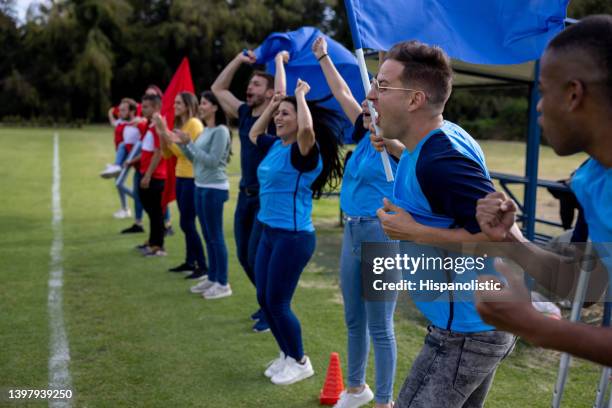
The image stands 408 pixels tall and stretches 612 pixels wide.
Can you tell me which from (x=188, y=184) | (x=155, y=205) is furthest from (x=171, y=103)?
(x=188, y=184)

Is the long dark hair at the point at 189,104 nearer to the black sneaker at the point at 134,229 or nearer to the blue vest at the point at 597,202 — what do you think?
the black sneaker at the point at 134,229

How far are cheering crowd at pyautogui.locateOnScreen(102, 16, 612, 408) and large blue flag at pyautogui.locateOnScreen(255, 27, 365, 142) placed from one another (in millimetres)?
521

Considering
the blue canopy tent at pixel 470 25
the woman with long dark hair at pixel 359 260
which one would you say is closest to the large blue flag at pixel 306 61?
the woman with long dark hair at pixel 359 260

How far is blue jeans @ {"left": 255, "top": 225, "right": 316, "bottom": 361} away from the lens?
433cm

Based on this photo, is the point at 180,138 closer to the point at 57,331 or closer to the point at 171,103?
the point at 57,331

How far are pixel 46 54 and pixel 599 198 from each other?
56.4 m

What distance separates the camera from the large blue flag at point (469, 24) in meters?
3.60

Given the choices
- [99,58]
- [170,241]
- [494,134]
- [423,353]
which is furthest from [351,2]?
[99,58]

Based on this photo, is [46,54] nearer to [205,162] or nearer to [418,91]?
[205,162]

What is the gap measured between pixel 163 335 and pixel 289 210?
75.6 inches

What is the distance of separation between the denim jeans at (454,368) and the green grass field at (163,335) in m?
1.98

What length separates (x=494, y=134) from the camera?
1735 inches

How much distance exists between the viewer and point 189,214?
7391 millimetres

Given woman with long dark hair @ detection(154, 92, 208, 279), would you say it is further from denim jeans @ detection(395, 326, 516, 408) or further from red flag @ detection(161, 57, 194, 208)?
denim jeans @ detection(395, 326, 516, 408)
